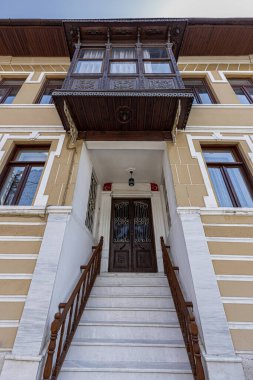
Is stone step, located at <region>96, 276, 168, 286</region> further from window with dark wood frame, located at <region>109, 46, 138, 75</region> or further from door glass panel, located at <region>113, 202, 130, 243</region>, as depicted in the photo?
window with dark wood frame, located at <region>109, 46, 138, 75</region>

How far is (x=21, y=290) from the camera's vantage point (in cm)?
298

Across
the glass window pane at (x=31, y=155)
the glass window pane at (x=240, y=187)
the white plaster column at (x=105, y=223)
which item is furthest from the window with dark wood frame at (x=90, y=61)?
the glass window pane at (x=240, y=187)

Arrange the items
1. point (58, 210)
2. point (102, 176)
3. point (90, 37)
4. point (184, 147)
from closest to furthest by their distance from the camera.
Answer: point (58, 210) < point (184, 147) < point (90, 37) < point (102, 176)

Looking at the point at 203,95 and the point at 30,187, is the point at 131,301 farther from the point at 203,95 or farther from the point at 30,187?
the point at 203,95

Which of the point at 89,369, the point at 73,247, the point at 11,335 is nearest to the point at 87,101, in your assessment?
the point at 73,247

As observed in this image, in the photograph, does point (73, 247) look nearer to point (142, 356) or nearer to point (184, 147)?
point (142, 356)

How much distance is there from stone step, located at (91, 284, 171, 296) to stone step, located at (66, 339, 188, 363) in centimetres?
112

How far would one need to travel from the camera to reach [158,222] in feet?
19.9

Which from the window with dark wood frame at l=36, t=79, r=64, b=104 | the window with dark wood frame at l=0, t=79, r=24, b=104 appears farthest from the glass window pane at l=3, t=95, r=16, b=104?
the window with dark wood frame at l=36, t=79, r=64, b=104

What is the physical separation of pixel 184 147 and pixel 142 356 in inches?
159

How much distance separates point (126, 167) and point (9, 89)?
14.9ft

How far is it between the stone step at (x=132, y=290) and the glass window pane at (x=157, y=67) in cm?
523

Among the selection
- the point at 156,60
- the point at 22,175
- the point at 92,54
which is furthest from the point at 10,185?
the point at 156,60

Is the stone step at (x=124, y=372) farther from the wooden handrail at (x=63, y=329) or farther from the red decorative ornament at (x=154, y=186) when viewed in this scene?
the red decorative ornament at (x=154, y=186)
